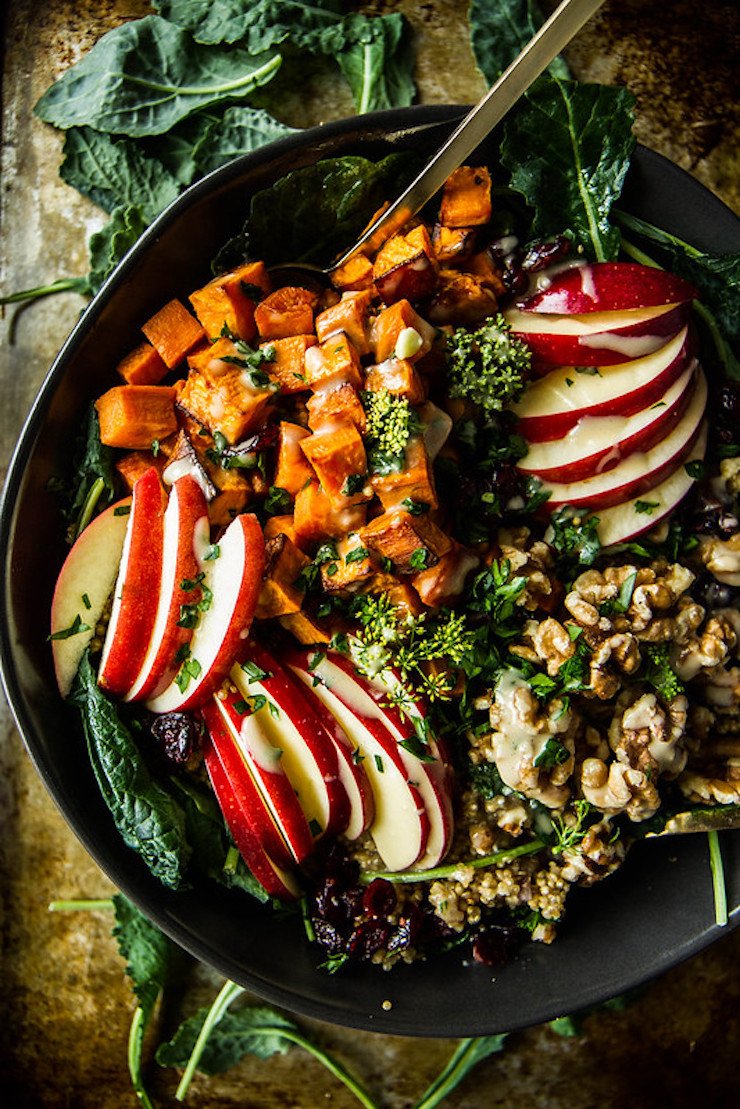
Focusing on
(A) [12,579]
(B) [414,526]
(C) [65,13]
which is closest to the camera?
(B) [414,526]

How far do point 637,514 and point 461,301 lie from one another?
0.59 meters

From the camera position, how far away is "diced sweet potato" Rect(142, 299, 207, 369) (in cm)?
225

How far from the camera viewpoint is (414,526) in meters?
1.96

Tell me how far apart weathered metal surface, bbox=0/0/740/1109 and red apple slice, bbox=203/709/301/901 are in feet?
2.34

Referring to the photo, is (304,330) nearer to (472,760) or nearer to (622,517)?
(622,517)

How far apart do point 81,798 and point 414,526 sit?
949mm

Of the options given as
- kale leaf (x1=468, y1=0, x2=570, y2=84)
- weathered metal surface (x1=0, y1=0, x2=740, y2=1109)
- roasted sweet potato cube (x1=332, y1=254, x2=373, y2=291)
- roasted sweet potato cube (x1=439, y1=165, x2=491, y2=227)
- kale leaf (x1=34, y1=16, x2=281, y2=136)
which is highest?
kale leaf (x1=34, y1=16, x2=281, y2=136)

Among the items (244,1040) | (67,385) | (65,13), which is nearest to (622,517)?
(67,385)

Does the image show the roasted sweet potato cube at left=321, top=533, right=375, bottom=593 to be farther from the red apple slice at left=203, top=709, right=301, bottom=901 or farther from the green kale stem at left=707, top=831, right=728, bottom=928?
the green kale stem at left=707, top=831, right=728, bottom=928

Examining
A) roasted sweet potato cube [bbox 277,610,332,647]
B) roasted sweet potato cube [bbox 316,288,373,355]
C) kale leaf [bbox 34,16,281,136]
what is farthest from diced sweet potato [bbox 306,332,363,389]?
kale leaf [bbox 34,16,281,136]

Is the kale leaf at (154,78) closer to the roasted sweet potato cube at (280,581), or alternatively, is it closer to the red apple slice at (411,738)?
the roasted sweet potato cube at (280,581)

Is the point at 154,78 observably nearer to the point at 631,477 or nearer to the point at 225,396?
the point at 225,396

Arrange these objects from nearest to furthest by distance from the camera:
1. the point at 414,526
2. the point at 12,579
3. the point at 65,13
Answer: the point at 414,526
the point at 12,579
the point at 65,13

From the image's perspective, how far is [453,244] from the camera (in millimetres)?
2176
